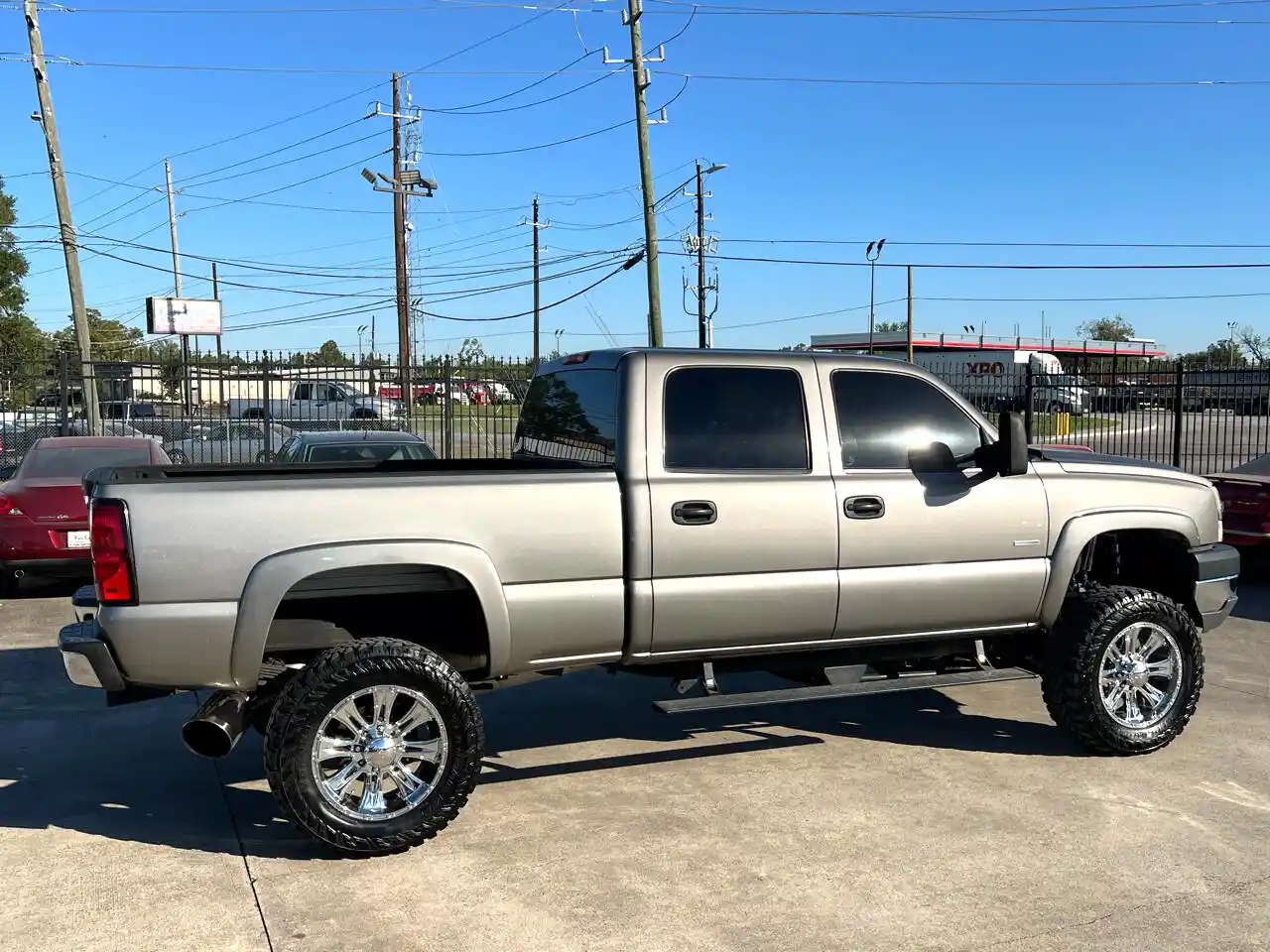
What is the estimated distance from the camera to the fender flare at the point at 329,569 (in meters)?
4.22

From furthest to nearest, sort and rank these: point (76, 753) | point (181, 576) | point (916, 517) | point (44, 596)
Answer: point (44, 596)
point (76, 753)
point (916, 517)
point (181, 576)

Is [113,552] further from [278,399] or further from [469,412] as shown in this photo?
[278,399]

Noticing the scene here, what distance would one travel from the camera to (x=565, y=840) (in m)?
4.56

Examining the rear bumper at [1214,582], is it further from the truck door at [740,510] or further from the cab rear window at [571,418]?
the cab rear window at [571,418]

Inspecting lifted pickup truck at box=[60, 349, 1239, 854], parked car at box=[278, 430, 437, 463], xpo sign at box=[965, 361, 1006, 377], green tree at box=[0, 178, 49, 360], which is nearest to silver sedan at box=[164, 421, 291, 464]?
parked car at box=[278, 430, 437, 463]

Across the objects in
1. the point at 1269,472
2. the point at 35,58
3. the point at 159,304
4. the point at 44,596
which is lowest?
the point at 44,596

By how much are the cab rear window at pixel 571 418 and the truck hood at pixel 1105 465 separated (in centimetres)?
226

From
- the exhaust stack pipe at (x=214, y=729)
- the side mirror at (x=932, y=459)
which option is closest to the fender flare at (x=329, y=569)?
the exhaust stack pipe at (x=214, y=729)

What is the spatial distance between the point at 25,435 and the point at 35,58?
7.87 metres

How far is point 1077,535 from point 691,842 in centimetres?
248

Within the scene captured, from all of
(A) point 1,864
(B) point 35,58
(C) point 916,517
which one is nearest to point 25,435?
(B) point 35,58

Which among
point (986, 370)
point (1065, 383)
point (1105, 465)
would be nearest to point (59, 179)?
point (1065, 383)

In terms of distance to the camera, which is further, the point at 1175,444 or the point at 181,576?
the point at 1175,444

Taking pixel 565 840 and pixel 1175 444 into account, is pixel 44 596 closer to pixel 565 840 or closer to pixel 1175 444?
pixel 565 840
